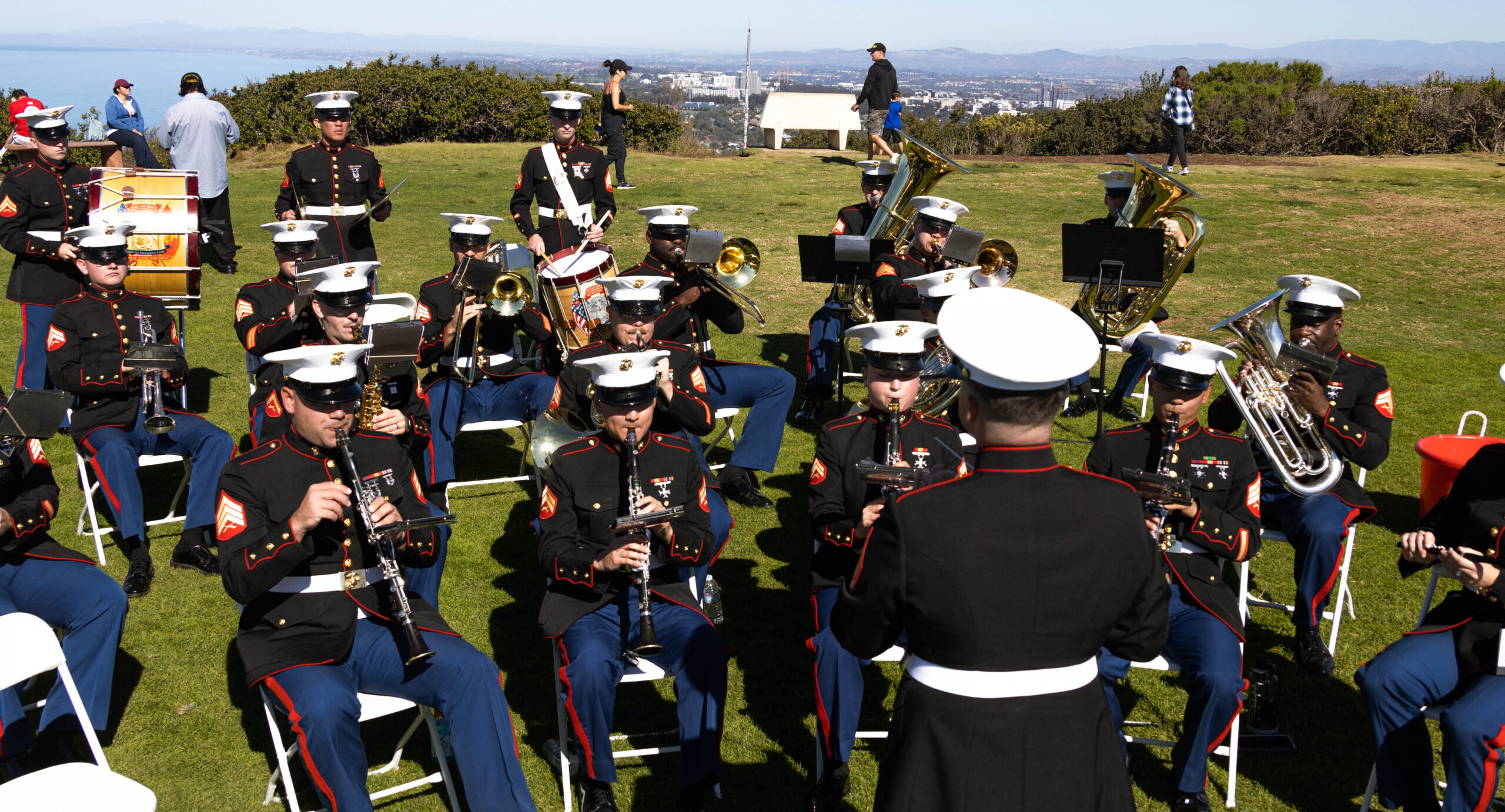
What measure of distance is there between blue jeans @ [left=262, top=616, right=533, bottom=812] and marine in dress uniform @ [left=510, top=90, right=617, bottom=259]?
5317 mm

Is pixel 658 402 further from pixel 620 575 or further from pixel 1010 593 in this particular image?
pixel 1010 593

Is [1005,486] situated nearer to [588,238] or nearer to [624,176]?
[588,238]

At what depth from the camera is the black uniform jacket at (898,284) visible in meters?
7.69

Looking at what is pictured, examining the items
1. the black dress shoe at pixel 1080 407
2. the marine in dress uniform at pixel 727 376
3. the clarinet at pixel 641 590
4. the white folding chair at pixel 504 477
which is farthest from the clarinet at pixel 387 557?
the black dress shoe at pixel 1080 407

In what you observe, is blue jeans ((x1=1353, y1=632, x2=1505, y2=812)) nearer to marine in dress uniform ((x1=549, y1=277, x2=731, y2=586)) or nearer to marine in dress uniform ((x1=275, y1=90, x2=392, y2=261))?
marine in dress uniform ((x1=549, y1=277, x2=731, y2=586))

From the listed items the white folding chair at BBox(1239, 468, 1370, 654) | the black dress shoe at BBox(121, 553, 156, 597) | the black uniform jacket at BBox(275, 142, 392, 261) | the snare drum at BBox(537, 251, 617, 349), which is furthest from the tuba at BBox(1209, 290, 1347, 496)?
the black uniform jacket at BBox(275, 142, 392, 261)

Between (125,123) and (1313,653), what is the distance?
1473 cm

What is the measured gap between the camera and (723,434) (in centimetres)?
721

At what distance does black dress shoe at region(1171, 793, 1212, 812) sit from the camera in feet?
13.6

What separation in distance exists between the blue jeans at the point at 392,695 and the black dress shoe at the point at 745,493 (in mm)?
3185

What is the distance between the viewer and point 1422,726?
12.9 ft

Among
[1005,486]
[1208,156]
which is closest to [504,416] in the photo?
[1005,486]

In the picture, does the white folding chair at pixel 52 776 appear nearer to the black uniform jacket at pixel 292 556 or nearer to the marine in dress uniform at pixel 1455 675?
the black uniform jacket at pixel 292 556

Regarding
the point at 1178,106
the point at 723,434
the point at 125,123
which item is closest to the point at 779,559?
the point at 723,434
